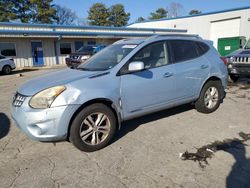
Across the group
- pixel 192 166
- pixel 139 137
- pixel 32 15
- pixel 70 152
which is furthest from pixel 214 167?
pixel 32 15

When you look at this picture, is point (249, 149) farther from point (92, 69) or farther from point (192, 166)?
point (92, 69)

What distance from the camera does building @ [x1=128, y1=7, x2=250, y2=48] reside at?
78.2 feet

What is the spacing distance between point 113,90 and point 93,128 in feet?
2.23

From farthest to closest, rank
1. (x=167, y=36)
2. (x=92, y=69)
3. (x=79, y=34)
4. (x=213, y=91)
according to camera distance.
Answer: (x=79, y=34), (x=213, y=91), (x=167, y=36), (x=92, y=69)

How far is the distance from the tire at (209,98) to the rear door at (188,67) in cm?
27

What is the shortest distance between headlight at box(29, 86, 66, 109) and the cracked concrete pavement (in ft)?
2.80

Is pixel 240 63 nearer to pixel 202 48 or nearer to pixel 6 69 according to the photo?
pixel 202 48

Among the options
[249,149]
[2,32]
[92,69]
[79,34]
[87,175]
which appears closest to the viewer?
[87,175]

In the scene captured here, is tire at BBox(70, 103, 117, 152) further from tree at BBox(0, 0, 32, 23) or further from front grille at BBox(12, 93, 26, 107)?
tree at BBox(0, 0, 32, 23)

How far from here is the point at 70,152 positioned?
3752 millimetres

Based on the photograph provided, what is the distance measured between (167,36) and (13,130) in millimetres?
3662

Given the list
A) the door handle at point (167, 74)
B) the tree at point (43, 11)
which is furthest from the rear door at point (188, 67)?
the tree at point (43, 11)

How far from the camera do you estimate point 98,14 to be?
55.4 metres

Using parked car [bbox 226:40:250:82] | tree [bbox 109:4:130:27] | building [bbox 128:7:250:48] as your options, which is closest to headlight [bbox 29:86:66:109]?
parked car [bbox 226:40:250:82]
